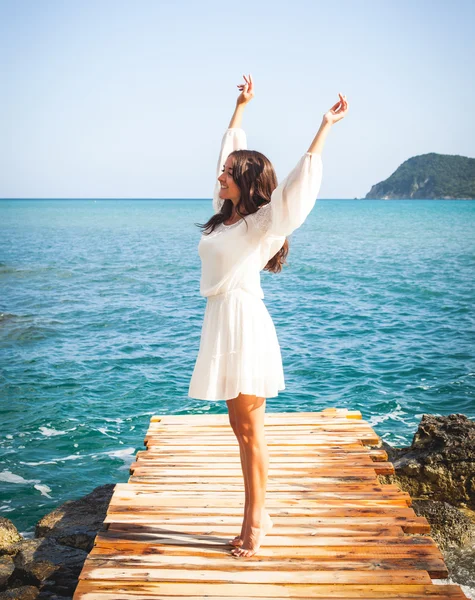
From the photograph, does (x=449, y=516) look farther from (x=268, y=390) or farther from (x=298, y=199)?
(x=298, y=199)

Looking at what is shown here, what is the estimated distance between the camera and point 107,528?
15.3 feet

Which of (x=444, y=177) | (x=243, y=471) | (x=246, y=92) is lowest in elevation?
(x=243, y=471)

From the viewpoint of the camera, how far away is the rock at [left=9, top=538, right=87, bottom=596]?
539 centimetres

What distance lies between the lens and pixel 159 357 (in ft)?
50.5

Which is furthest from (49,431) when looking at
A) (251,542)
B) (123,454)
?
(251,542)

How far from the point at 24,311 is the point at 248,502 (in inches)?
712

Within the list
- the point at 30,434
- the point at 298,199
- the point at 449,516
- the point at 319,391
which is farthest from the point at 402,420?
the point at 298,199

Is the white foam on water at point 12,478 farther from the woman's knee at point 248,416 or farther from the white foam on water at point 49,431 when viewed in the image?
the woman's knee at point 248,416

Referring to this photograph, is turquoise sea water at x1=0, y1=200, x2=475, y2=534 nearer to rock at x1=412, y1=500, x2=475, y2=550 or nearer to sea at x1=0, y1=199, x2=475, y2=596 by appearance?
sea at x1=0, y1=199, x2=475, y2=596

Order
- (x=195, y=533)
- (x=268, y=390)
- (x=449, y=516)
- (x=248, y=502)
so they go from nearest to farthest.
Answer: (x=268, y=390), (x=248, y=502), (x=195, y=533), (x=449, y=516)

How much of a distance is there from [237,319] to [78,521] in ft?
14.5

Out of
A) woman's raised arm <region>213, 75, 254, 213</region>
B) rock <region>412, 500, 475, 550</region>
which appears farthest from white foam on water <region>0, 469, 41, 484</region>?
woman's raised arm <region>213, 75, 254, 213</region>

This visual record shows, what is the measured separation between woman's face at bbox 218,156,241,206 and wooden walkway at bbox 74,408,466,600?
2.31m

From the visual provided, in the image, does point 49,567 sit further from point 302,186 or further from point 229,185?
point 302,186
